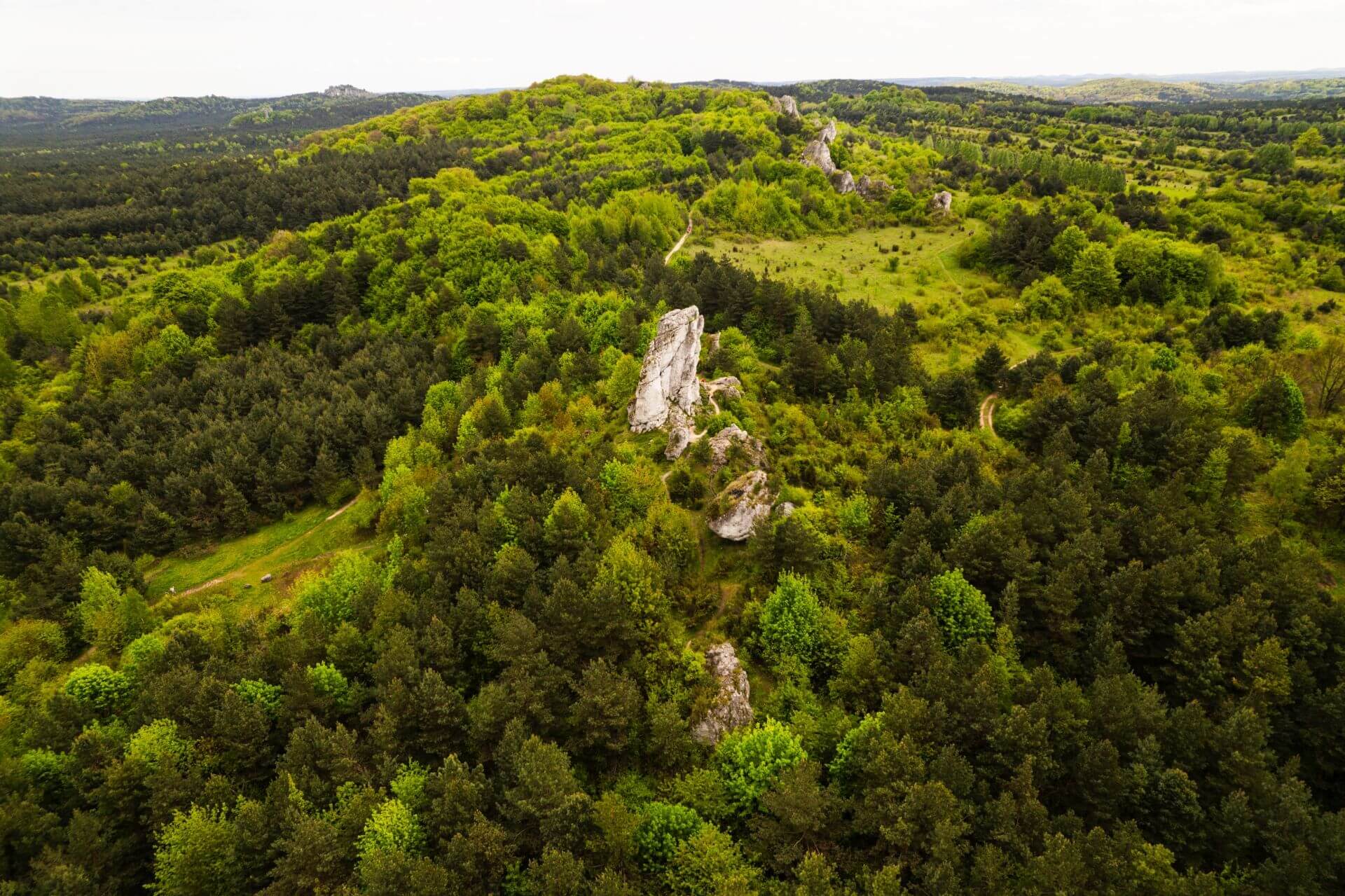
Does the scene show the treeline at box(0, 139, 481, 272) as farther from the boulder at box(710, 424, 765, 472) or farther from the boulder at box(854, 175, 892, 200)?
the boulder at box(710, 424, 765, 472)

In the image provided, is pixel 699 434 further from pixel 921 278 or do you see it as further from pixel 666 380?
pixel 921 278

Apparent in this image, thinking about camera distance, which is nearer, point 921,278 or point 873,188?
point 921,278

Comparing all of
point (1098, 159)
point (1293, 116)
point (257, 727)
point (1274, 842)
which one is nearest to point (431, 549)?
point (257, 727)

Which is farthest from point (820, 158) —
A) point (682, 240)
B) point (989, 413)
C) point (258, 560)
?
point (258, 560)

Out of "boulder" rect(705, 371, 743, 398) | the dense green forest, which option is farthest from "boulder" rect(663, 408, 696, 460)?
"boulder" rect(705, 371, 743, 398)

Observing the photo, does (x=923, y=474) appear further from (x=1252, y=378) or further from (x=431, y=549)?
(x=1252, y=378)

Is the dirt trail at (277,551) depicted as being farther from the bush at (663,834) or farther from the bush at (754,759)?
the bush at (754,759)
